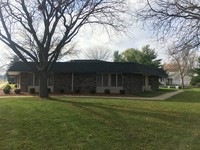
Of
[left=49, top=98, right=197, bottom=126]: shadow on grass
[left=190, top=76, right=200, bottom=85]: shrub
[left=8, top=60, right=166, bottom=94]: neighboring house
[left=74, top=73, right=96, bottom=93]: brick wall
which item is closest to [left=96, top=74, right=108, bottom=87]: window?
[left=8, top=60, right=166, bottom=94]: neighboring house

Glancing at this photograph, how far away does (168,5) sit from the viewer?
15.8 meters

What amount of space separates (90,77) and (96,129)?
72.7 feet

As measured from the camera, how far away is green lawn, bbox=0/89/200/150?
9.14 metres

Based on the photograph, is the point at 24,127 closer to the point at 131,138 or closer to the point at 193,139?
the point at 131,138

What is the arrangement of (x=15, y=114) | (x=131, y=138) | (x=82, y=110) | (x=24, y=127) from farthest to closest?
(x=82, y=110)
(x=15, y=114)
(x=24, y=127)
(x=131, y=138)

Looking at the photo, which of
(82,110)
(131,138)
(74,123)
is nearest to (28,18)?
(82,110)

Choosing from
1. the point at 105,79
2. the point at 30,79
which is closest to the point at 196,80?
the point at 105,79

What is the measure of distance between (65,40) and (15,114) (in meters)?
10.2

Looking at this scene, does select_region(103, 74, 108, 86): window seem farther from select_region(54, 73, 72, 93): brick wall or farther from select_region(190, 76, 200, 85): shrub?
select_region(190, 76, 200, 85): shrub

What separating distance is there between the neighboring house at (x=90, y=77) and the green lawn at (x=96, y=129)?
17.5 metres

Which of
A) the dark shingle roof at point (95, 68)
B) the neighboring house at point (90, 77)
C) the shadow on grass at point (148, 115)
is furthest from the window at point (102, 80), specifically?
the shadow on grass at point (148, 115)

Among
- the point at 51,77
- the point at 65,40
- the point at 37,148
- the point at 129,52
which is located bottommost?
the point at 37,148

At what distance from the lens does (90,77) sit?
3281cm

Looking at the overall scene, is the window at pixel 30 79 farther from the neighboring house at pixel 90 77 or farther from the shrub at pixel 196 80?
the shrub at pixel 196 80
